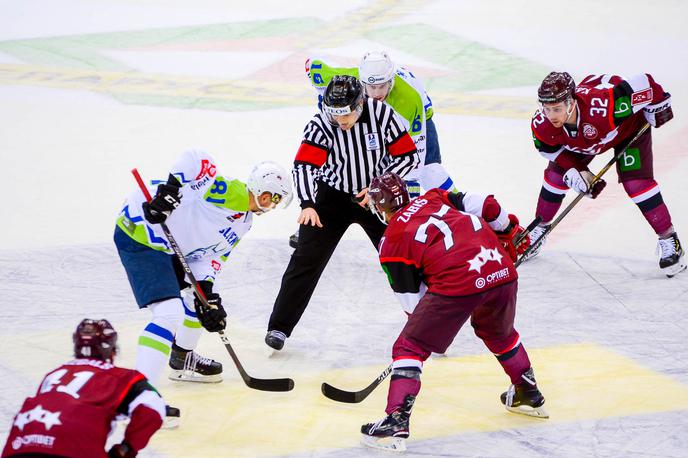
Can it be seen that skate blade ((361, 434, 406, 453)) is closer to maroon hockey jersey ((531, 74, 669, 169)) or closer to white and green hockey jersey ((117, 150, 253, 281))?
white and green hockey jersey ((117, 150, 253, 281))

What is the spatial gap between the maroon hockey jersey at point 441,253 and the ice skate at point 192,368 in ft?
3.54

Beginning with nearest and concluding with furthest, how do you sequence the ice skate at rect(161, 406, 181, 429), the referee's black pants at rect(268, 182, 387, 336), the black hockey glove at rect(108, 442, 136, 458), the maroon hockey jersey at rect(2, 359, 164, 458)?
the maroon hockey jersey at rect(2, 359, 164, 458) < the black hockey glove at rect(108, 442, 136, 458) < the ice skate at rect(161, 406, 181, 429) < the referee's black pants at rect(268, 182, 387, 336)

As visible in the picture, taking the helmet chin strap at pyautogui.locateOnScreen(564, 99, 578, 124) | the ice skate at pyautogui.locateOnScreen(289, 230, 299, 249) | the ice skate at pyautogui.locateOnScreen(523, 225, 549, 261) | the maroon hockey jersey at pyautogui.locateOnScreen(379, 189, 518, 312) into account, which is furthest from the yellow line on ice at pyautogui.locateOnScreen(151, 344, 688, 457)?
the ice skate at pyautogui.locateOnScreen(289, 230, 299, 249)

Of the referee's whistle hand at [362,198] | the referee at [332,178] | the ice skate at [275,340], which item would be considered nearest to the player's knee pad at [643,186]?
the referee at [332,178]

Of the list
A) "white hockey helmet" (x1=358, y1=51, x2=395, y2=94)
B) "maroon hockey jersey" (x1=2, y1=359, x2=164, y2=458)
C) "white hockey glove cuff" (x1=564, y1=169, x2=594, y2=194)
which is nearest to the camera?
"maroon hockey jersey" (x1=2, y1=359, x2=164, y2=458)

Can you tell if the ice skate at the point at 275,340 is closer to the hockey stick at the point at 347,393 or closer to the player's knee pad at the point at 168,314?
the hockey stick at the point at 347,393

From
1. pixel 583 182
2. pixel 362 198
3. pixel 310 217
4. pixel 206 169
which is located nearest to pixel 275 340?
pixel 310 217

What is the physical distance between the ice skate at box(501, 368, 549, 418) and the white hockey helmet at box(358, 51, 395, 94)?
6.13 feet

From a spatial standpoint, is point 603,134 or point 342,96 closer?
point 342,96

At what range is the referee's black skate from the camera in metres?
4.72

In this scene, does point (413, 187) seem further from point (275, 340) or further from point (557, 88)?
point (275, 340)

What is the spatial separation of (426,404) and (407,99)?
72.9 inches

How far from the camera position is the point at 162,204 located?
420 cm

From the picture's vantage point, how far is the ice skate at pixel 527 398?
168 inches
